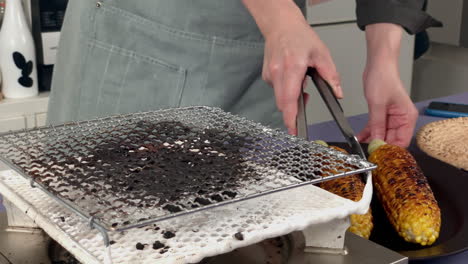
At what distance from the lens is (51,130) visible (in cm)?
74

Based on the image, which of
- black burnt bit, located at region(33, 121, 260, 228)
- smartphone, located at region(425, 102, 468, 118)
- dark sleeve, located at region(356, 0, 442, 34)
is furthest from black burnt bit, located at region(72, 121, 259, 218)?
smartphone, located at region(425, 102, 468, 118)

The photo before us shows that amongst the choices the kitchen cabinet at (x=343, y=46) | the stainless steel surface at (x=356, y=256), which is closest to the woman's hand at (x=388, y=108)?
the stainless steel surface at (x=356, y=256)

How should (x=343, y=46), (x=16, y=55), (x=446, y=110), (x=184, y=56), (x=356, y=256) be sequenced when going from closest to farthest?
(x=356, y=256) → (x=184, y=56) → (x=446, y=110) → (x=16, y=55) → (x=343, y=46)

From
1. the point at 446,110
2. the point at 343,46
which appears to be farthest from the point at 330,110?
the point at 343,46

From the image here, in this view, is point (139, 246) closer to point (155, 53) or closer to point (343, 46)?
point (155, 53)

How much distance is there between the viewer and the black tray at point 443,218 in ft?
2.48

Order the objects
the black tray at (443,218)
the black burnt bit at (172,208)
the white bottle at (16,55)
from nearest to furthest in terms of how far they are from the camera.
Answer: the black burnt bit at (172,208) → the black tray at (443,218) → the white bottle at (16,55)

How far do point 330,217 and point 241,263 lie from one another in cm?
12

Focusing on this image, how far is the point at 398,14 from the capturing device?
1.32m

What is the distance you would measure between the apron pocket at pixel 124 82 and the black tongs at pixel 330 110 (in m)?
0.57

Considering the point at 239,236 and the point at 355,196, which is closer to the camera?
the point at 239,236

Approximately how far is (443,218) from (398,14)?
59 cm

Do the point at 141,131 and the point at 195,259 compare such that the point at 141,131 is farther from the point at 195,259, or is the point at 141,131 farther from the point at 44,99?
the point at 44,99

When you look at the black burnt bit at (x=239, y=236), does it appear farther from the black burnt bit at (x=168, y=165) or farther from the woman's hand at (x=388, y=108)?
the woman's hand at (x=388, y=108)
